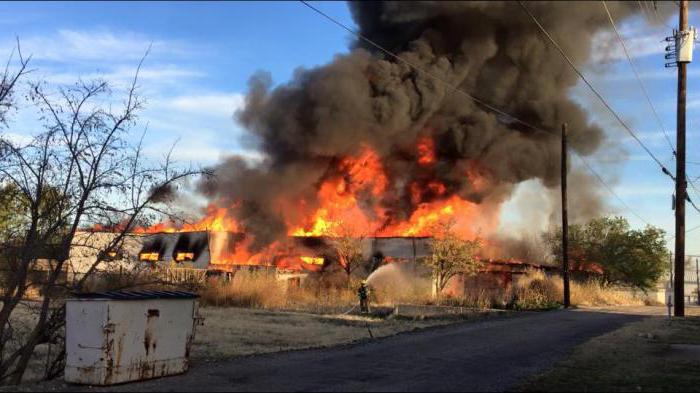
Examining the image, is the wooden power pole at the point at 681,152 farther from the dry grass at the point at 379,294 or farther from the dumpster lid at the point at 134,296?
the dumpster lid at the point at 134,296

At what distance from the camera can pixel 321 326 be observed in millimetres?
16516

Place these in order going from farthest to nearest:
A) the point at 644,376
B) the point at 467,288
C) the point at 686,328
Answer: the point at 467,288, the point at 686,328, the point at 644,376

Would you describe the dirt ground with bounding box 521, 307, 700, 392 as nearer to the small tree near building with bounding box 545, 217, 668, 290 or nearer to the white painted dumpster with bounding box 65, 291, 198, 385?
the white painted dumpster with bounding box 65, 291, 198, 385

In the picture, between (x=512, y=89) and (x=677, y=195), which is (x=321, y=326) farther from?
(x=512, y=89)

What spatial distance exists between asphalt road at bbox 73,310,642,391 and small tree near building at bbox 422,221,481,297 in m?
13.5

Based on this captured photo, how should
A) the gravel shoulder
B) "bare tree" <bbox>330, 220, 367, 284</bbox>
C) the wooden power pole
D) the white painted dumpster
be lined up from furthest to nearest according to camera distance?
"bare tree" <bbox>330, 220, 367, 284</bbox>, the wooden power pole, the gravel shoulder, the white painted dumpster

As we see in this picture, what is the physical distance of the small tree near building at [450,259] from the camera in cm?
2873

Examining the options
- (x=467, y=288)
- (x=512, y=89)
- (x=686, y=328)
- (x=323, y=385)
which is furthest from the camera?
(x=512, y=89)

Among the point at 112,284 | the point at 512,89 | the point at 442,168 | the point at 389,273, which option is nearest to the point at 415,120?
the point at 442,168

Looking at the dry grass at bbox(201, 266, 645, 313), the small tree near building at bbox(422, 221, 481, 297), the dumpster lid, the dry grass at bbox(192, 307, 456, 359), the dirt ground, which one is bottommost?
the dry grass at bbox(192, 307, 456, 359)

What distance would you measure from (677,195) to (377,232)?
20.2 meters

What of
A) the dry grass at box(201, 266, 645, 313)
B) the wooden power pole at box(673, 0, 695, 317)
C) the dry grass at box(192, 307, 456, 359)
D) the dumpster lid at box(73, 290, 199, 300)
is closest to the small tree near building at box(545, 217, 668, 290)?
the dry grass at box(201, 266, 645, 313)

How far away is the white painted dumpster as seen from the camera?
7.70 m

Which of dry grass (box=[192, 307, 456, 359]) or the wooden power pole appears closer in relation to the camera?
dry grass (box=[192, 307, 456, 359])
